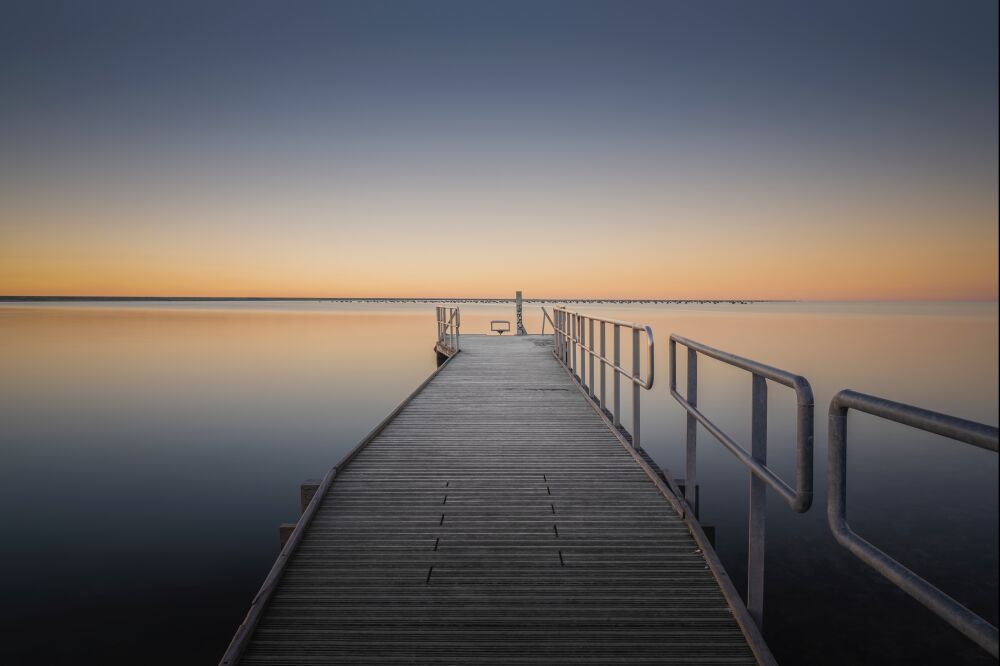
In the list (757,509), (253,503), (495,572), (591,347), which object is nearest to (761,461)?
(757,509)

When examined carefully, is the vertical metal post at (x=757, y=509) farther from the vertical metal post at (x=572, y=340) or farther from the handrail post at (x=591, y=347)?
the vertical metal post at (x=572, y=340)

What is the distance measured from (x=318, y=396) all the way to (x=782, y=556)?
12.1 meters

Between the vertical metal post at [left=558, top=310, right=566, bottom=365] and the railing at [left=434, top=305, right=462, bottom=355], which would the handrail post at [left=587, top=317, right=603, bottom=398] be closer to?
the vertical metal post at [left=558, top=310, right=566, bottom=365]

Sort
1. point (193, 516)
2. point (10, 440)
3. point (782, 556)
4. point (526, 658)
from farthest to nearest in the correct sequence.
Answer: point (10, 440) → point (193, 516) → point (782, 556) → point (526, 658)

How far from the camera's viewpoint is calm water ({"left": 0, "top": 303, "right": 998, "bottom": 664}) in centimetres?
437

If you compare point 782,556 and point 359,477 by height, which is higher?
point 359,477

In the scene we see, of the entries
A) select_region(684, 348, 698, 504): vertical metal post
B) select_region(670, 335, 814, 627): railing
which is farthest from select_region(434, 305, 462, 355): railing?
select_region(670, 335, 814, 627): railing

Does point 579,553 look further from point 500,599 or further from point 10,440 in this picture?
→ point 10,440

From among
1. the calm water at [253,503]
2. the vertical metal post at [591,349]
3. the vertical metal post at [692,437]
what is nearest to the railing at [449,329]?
the calm water at [253,503]

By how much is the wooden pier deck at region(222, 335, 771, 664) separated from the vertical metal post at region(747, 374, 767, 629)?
0.29 feet

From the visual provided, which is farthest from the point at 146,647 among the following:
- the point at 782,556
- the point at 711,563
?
the point at 782,556

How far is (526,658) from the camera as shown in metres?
2.21

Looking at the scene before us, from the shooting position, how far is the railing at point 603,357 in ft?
14.9

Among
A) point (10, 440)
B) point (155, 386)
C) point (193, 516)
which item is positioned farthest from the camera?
point (155, 386)
